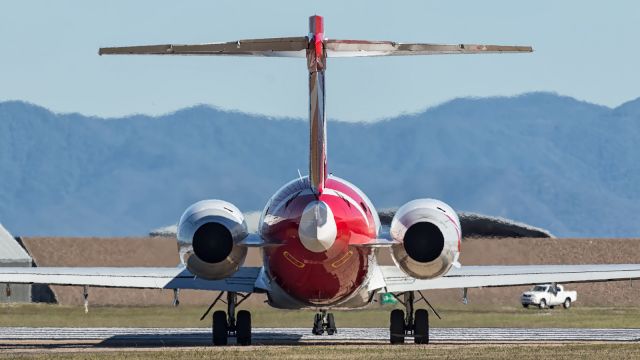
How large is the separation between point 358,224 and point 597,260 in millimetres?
43160

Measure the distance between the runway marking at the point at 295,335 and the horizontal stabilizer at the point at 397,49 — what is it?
11.4m

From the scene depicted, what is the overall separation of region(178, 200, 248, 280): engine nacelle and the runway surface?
4.72 metres

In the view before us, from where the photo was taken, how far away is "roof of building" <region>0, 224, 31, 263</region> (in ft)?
223

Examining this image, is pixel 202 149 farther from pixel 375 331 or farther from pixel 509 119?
pixel 375 331

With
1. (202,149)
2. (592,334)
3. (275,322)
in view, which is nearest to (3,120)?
(202,149)

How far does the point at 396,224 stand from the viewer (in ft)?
103

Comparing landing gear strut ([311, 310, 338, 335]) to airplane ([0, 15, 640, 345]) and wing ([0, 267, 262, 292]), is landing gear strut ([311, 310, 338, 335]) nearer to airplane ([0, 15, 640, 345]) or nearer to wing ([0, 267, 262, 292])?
airplane ([0, 15, 640, 345])

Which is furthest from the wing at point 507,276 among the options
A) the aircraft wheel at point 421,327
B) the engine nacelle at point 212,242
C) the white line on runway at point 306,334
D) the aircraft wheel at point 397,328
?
the engine nacelle at point 212,242

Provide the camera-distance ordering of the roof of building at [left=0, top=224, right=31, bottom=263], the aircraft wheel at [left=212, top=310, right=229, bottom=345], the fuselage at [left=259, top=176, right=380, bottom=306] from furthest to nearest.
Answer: the roof of building at [left=0, top=224, right=31, bottom=263]
the aircraft wheel at [left=212, top=310, right=229, bottom=345]
the fuselage at [left=259, top=176, right=380, bottom=306]

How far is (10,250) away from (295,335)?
31.4 meters

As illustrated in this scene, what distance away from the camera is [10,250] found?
68.9 meters

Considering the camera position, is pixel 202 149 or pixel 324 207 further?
pixel 202 149

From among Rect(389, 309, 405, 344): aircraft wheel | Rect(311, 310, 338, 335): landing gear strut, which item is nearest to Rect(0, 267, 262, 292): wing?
Rect(389, 309, 405, 344): aircraft wheel

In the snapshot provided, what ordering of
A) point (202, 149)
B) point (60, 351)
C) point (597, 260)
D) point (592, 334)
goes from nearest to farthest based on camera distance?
point (60, 351) < point (592, 334) < point (597, 260) < point (202, 149)
